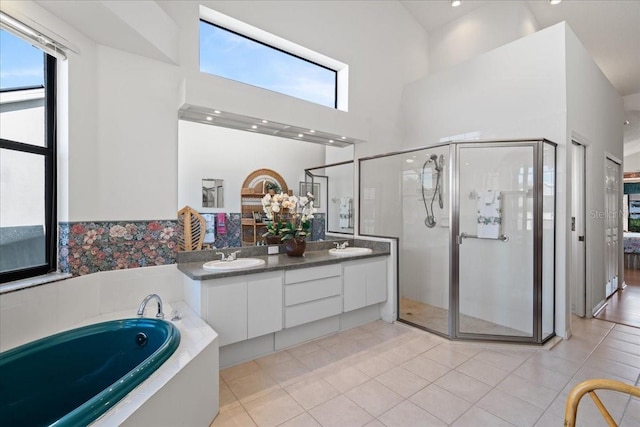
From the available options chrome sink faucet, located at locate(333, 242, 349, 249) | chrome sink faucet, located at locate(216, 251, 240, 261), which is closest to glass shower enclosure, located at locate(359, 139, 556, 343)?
chrome sink faucet, located at locate(333, 242, 349, 249)

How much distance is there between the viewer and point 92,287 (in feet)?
7.54

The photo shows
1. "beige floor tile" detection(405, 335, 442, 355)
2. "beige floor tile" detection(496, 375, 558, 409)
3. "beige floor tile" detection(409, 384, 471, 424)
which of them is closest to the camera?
"beige floor tile" detection(409, 384, 471, 424)

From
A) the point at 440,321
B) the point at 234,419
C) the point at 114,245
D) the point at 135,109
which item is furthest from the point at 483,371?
the point at 135,109

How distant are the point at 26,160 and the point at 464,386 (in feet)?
11.1

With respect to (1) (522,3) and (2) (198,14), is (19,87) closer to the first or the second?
(2) (198,14)

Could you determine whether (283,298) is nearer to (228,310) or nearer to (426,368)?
(228,310)

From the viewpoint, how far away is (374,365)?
2.59m

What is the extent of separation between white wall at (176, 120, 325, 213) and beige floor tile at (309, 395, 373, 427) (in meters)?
1.84

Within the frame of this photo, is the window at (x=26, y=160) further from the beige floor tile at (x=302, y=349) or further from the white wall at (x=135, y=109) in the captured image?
the beige floor tile at (x=302, y=349)

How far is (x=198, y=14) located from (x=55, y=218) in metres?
2.03

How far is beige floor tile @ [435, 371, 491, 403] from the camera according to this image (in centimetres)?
216

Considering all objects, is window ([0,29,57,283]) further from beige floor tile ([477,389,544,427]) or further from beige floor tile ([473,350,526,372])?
beige floor tile ([473,350,526,372])

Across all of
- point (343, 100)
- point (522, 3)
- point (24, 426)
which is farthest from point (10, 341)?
point (522, 3)

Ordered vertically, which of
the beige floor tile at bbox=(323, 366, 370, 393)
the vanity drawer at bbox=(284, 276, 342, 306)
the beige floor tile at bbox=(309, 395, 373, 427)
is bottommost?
the beige floor tile at bbox=(309, 395, 373, 427)
